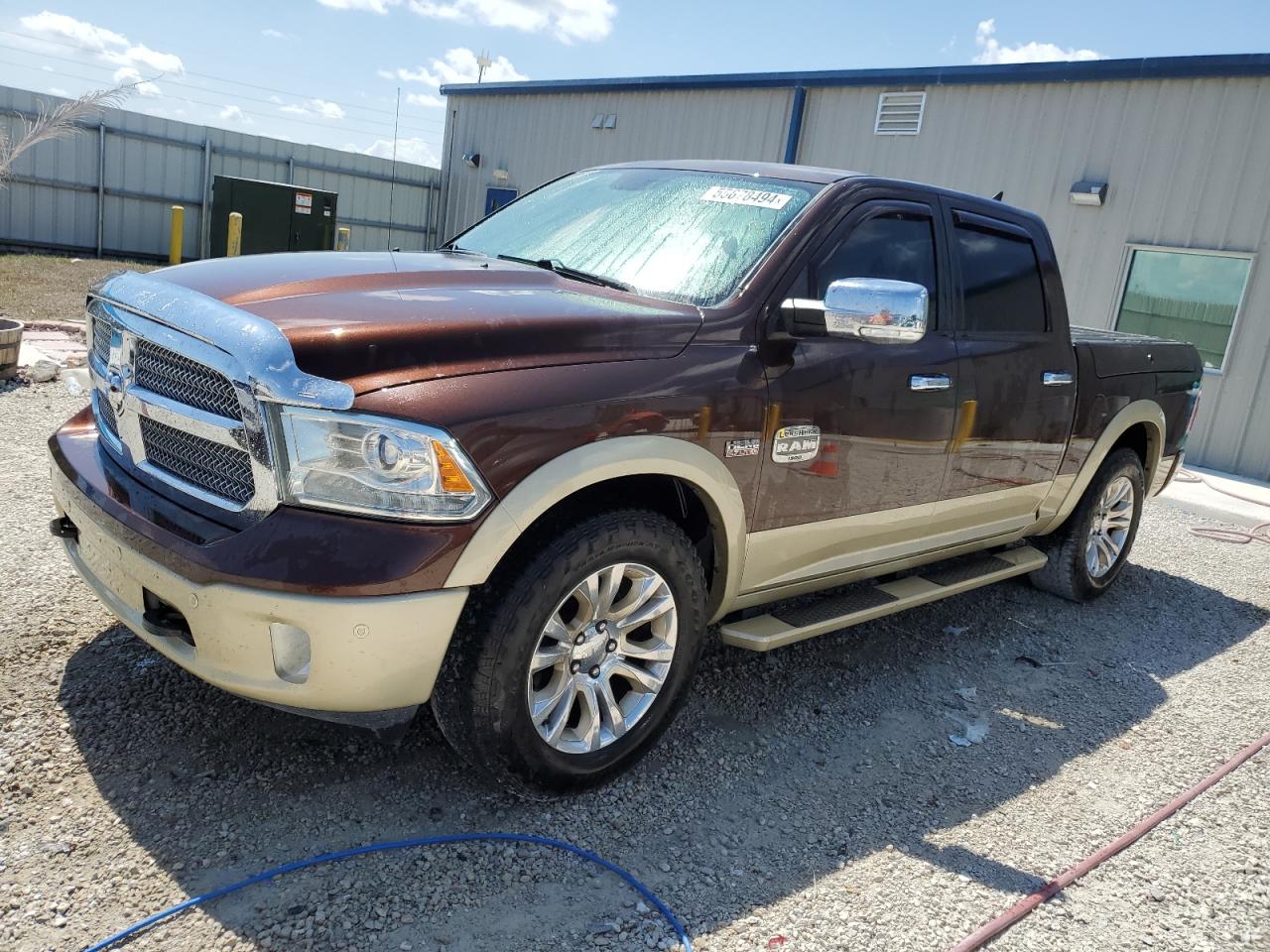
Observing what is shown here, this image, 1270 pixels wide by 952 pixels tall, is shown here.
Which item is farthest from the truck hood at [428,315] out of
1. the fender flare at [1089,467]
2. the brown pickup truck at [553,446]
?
the fender flare at [1089,467]

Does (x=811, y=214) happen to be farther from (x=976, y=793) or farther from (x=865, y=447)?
(x=976, y=793)

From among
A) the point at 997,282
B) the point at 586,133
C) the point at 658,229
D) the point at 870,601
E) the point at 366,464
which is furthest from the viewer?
the point at 586,133

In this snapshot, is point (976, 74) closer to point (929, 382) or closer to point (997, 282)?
point (997, 282)

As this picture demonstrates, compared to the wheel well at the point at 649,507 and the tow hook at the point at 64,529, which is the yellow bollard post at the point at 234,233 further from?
the wheel well at the point at 649,507

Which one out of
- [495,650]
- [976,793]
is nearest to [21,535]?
[495,650]

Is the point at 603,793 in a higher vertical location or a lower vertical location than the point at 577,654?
lower

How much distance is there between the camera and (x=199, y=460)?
266cm

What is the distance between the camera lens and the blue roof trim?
9.67m

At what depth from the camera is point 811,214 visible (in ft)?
11.4

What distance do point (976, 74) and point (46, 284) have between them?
1242cm

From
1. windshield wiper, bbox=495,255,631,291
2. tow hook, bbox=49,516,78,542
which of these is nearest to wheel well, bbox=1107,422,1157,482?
windshield wiper, bbox=495,255,631,291

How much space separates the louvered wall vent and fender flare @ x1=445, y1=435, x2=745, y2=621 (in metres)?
10.6

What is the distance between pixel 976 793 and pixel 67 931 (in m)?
2.66

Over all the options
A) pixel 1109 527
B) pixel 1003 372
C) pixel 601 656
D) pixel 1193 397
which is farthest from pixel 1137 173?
pixel 601 656
